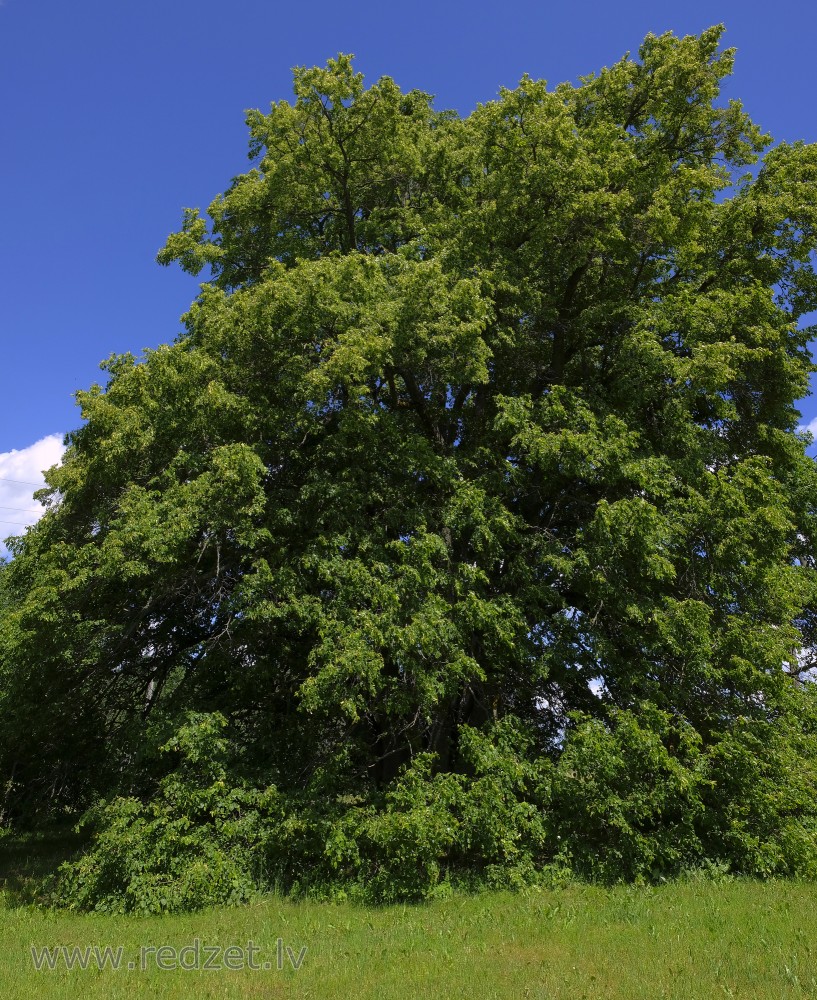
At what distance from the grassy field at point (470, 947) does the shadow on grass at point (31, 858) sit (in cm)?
125

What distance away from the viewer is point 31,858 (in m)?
13.0

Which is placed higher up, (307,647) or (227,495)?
(227,495)

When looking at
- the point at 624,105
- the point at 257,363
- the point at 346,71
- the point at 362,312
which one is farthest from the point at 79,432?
the point at 624,105

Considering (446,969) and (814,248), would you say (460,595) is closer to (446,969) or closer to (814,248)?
(446,969)

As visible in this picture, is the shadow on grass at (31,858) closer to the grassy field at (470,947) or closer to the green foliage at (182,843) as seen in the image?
the green foliage at (182,843)

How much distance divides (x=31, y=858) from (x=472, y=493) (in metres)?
10.9

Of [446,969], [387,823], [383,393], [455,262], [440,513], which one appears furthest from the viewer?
[383,393]

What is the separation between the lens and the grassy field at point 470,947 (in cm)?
578

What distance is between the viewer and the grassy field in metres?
5.78

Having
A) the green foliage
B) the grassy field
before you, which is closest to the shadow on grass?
the green foliage

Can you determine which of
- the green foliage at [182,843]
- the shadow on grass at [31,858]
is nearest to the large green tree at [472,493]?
the green foliage at [182,843]

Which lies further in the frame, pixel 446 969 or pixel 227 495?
pixel 227 495

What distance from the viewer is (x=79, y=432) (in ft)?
33.6

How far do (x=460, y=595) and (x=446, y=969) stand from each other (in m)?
4.67
